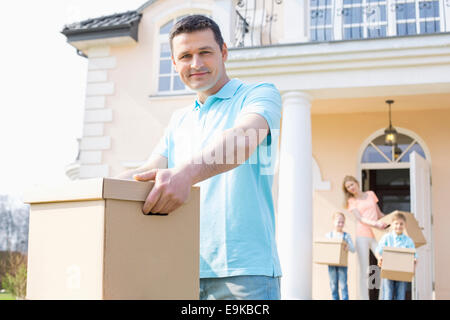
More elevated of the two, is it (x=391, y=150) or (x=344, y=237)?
(x=391, y=150)

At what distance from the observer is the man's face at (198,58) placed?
183 centimetres

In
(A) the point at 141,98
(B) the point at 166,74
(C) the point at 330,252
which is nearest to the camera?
(C) the point at 330,252

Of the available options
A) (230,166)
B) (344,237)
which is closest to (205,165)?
(230,166)

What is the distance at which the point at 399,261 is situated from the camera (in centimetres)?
676

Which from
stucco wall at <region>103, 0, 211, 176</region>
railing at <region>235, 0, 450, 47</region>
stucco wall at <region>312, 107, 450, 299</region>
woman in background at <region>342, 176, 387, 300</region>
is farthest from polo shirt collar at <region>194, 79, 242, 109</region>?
stucco wall at <region>103, 0, 211, 176</region>

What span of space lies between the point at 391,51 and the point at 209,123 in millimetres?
5442

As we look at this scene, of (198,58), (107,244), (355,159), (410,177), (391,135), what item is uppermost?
(391,135)

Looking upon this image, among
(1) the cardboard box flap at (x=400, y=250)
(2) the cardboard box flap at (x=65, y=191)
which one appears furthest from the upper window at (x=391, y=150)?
(2) the cardboard box flap at (x=65, y=191)

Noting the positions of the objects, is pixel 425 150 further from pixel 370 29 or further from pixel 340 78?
pixel 340 78

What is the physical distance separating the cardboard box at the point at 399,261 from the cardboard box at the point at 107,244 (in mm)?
5740

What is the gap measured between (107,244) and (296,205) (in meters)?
5.83

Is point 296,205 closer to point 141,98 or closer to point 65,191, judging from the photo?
point 141,98
